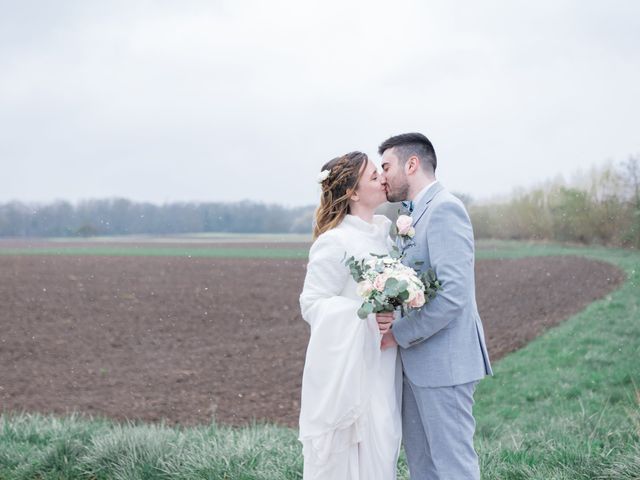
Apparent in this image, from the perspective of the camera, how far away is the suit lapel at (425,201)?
10.7 ft

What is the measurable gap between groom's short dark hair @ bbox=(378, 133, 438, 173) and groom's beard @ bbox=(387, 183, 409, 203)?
135 mm

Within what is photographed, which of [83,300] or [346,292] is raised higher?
[346,292]

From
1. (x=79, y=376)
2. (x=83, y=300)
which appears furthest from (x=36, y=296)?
(x=79, y=376)

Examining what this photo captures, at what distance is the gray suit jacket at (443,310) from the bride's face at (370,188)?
0.21 metres

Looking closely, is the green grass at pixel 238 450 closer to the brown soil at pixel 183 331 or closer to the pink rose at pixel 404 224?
the pink rose at pixel 404 224

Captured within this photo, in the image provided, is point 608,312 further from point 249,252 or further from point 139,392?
point 249,252

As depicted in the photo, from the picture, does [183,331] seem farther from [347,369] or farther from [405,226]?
[405,226]

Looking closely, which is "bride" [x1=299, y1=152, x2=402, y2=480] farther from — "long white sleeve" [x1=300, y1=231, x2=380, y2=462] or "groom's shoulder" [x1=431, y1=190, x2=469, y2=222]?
"groom's shoulder" [x1=431, y1=190, x2=469, y2=222]

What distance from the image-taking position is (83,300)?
2100 centimetres

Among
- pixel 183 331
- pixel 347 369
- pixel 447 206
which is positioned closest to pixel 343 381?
pixel 347 369

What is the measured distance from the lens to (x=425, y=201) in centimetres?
328

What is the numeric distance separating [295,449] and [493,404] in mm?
5214

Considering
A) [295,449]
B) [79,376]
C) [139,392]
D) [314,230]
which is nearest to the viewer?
[314,230]

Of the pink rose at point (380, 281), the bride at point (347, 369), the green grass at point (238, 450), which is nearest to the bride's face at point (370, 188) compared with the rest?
the bride at point (347, 369)
